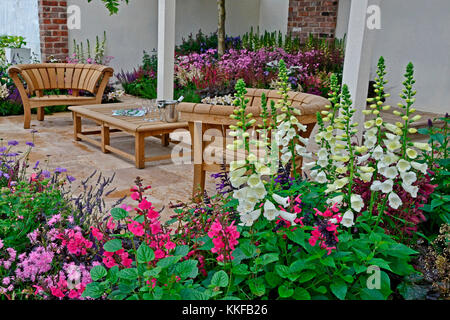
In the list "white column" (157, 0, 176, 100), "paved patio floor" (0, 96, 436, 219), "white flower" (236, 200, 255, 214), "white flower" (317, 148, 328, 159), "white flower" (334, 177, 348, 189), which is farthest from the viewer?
"white column" (157, 0, 176, 100)

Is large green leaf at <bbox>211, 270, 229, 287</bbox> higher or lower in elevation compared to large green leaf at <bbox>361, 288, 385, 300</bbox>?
higher

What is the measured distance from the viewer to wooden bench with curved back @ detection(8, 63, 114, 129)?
614cm

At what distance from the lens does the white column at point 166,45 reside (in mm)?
5707

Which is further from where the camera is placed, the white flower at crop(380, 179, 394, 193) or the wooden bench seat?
the wooden bench seat

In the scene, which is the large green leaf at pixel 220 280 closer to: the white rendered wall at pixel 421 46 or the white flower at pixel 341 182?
the white flower at pixel 341 182

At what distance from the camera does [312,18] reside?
357 inches

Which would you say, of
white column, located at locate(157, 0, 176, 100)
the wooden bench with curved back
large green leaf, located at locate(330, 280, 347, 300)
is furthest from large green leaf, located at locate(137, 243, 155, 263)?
the wooden bench with curved back

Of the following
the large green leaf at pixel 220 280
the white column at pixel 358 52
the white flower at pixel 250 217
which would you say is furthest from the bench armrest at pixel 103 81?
the large green leaf at pixel 220 280

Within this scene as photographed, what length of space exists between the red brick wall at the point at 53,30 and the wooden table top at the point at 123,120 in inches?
121

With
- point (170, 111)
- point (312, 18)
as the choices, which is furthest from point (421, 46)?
point (170, 111)

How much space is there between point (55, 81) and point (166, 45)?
195 cm

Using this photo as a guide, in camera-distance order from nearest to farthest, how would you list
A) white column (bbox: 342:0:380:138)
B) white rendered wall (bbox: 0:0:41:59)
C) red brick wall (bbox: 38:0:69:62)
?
white column (bbox: 342:0:380:138) < red brick wall (bbox: 38:0:69:62) < white rendered wall (bbox: 0:0:41:59)

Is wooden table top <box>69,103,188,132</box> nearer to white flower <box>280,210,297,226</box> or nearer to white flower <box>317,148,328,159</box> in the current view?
white flower <box>317,148,328,159</box>

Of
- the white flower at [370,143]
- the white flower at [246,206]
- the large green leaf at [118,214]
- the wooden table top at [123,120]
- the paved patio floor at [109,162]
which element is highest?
the white flower at [370,143]
